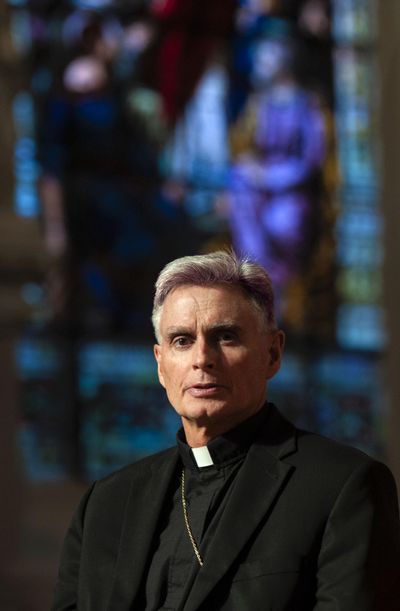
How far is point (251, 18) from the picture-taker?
12.6 m

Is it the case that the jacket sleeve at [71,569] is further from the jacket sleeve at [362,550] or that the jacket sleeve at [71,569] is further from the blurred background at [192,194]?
the blurred background at [192,194]

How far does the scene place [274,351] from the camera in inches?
112

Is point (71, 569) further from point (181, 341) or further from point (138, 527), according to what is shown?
point (181, 341)

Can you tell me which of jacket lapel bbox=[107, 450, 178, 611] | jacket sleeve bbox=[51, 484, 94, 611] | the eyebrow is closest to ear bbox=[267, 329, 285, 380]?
the eyebrow

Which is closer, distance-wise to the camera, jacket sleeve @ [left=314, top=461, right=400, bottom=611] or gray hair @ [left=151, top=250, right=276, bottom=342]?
jacket sleeve @ [left=314, top=461, right=400, bottom=611]

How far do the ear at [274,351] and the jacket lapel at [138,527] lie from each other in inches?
11.5

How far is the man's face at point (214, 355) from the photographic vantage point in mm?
2729

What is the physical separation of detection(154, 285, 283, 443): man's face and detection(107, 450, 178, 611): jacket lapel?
7.6 inches

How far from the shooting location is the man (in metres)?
2.56

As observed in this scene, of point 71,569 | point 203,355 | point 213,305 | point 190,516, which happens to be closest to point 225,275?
point 213,305

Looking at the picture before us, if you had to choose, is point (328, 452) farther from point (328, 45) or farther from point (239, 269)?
point (328, 45)

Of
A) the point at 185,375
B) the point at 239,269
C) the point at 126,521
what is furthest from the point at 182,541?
the point at 239,269

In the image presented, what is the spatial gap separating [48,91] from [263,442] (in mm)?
9091

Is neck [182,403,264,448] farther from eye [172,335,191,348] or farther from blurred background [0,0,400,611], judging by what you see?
blurred background [0,0,400,611]
